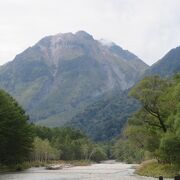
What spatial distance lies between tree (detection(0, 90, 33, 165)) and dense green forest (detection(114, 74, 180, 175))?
3037 centimetres

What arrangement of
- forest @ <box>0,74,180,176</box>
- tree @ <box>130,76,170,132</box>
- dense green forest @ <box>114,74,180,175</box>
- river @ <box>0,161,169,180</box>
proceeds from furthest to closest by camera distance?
river @ <box>0,161,169,180</box> < tree @ <box>130,76,170,132</box> < forest @ <box>0,74,180,176</box> < dense green forest @ <box>114,74,180,175</box>

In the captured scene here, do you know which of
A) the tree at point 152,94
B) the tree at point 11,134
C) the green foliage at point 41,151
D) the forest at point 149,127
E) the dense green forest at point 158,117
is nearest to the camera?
the dense green forest at point 158,117

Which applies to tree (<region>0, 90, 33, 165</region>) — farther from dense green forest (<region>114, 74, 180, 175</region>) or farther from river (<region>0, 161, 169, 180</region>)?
dense green forest (<region>114, 74, 180, 175</region>)

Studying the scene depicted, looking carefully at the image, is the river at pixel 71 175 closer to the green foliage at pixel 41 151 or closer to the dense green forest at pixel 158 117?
the dense green forest at pixel 158 117

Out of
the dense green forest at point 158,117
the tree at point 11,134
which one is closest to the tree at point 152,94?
the dense green forest at point 158,117

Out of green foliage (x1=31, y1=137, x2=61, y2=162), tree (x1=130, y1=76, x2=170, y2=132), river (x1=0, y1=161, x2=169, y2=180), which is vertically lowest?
river (x1=0, y1=161, x2=169, y2=180)

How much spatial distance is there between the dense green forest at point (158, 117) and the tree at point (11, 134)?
30374 mm

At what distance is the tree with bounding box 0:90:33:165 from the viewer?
3954 inches

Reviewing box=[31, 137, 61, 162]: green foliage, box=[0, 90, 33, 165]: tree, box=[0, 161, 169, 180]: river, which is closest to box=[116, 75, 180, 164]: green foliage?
box=[0, 161, 169, 180]: river

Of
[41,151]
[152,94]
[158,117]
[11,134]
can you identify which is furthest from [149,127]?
A: [41,151]

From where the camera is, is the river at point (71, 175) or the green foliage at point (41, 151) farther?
the green foliage at point (41, 151)

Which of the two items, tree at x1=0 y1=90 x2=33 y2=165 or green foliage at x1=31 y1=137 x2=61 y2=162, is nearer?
tree at x1=0 y1=90 x2=33 y2=165

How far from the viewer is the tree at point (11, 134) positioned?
100438 millimetres

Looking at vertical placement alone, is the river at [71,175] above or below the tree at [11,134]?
below
